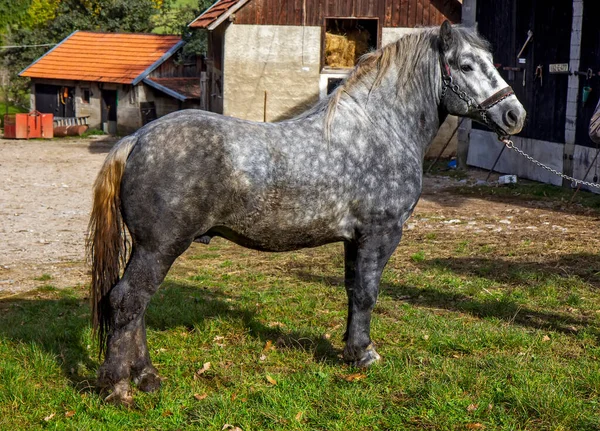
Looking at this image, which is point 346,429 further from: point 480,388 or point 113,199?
point 113,199

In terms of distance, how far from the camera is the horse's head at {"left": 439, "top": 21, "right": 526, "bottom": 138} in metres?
6.02

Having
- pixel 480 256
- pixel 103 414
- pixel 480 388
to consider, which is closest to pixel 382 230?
pixel 480 388

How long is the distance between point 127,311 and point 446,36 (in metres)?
3.12

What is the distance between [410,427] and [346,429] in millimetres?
413

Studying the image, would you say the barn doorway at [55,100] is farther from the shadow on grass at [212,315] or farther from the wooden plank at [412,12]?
the shadow on grass at [212,315]

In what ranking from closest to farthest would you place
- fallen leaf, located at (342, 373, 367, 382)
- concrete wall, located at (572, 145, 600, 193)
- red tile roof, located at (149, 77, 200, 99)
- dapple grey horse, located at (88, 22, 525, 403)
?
dapple grey horse, located at (88, 22, 525, 403)
fallen leaf, located at (342, 373, 367, 382)
concrete wall, located at (572, 145, 600, 193)
red tile roof, located at (149, 77, 200, 99)

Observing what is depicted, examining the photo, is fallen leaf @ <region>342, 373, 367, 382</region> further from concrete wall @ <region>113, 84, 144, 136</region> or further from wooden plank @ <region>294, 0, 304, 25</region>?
concrete wall @ <region>113, 84, 144, 136</region>

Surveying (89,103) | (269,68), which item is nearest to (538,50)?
(269,68)

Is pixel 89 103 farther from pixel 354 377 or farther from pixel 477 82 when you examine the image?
pixel 354 377

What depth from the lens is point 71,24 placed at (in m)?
43.1

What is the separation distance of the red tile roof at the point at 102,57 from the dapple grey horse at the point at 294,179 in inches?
1174

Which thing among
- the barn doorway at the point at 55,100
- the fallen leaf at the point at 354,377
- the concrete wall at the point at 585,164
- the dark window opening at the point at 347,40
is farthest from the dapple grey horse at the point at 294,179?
the barn doorway at the point at 55,100

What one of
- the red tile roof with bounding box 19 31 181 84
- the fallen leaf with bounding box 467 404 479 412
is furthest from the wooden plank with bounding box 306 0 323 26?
the fallen leaf with bounding box 467 404 479 412

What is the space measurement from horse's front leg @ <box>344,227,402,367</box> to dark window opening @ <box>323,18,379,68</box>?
19.3 meters
